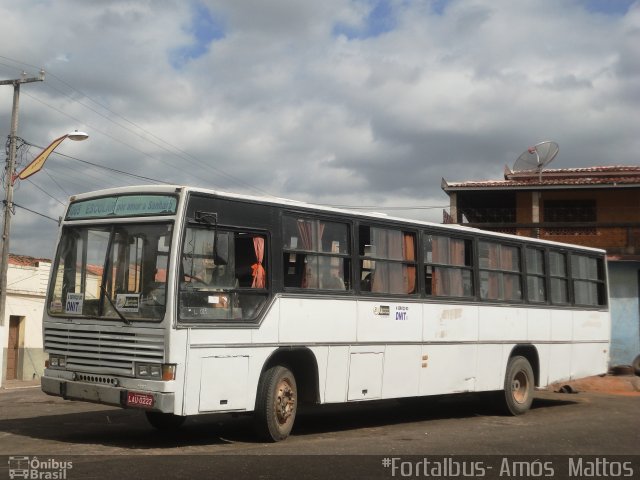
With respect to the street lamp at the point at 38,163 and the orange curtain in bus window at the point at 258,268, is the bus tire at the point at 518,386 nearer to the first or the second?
the orange curtain in bus window at the point at 258,268

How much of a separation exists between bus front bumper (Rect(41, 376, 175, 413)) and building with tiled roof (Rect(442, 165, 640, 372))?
19458 millimetres

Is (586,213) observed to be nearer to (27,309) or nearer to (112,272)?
(27,309)

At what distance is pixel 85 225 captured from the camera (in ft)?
32.2

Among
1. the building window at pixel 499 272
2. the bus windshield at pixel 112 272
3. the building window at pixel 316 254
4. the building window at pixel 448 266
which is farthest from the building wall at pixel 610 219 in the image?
the bus windshield at pixel 112 272

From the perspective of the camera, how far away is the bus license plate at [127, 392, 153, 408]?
8.55 meters

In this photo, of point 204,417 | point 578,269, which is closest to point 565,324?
point 578,269

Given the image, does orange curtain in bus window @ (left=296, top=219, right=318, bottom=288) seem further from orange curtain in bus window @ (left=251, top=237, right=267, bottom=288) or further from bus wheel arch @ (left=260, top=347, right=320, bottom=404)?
bus wheel arch @ (left=260, top=347, right=320, bottom=404)

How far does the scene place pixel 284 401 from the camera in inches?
384

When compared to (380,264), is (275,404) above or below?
below

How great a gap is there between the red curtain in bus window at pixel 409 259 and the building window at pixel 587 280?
509 centimetres

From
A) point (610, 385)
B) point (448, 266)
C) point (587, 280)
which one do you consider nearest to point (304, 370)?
point (448, 266)

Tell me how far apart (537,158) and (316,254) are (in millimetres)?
19007

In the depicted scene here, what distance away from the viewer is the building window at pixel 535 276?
14516 millimetres

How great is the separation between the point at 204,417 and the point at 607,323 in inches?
352
